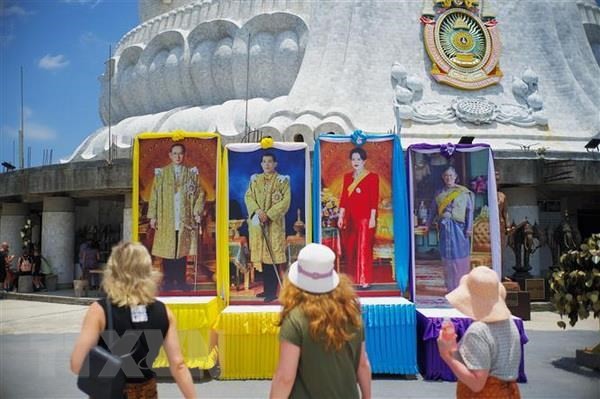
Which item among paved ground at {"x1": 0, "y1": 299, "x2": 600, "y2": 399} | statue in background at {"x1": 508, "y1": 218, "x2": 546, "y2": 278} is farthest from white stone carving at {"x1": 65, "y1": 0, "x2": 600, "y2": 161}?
paved ground at {"x1": 0, "y1": 299, "x2": 600, "y2": 399}

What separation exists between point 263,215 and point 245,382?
1.72m

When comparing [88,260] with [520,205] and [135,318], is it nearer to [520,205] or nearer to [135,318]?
[520,205]

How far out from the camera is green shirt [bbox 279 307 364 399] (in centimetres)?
249

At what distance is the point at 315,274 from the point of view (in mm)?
2594

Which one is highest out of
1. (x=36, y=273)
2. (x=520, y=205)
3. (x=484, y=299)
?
(x=520, y=205)

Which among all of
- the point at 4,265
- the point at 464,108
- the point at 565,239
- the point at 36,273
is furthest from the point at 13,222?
the point at 565,239

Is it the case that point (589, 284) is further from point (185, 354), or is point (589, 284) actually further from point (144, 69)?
point (144, 69)

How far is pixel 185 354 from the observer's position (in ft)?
19.0

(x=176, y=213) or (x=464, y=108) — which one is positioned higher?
(x=464, y=108)

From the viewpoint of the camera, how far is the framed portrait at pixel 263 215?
6281 mm

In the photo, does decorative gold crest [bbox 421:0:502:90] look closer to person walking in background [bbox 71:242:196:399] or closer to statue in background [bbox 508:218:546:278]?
statue in background [bbox 508:218:546:278]

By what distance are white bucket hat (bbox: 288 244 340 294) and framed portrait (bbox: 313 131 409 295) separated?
357 centimetres

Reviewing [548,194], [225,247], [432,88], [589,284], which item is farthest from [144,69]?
[589,284]

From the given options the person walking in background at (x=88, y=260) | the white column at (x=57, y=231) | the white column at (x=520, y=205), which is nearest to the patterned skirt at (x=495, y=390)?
the white column at (x=520, y=205)
